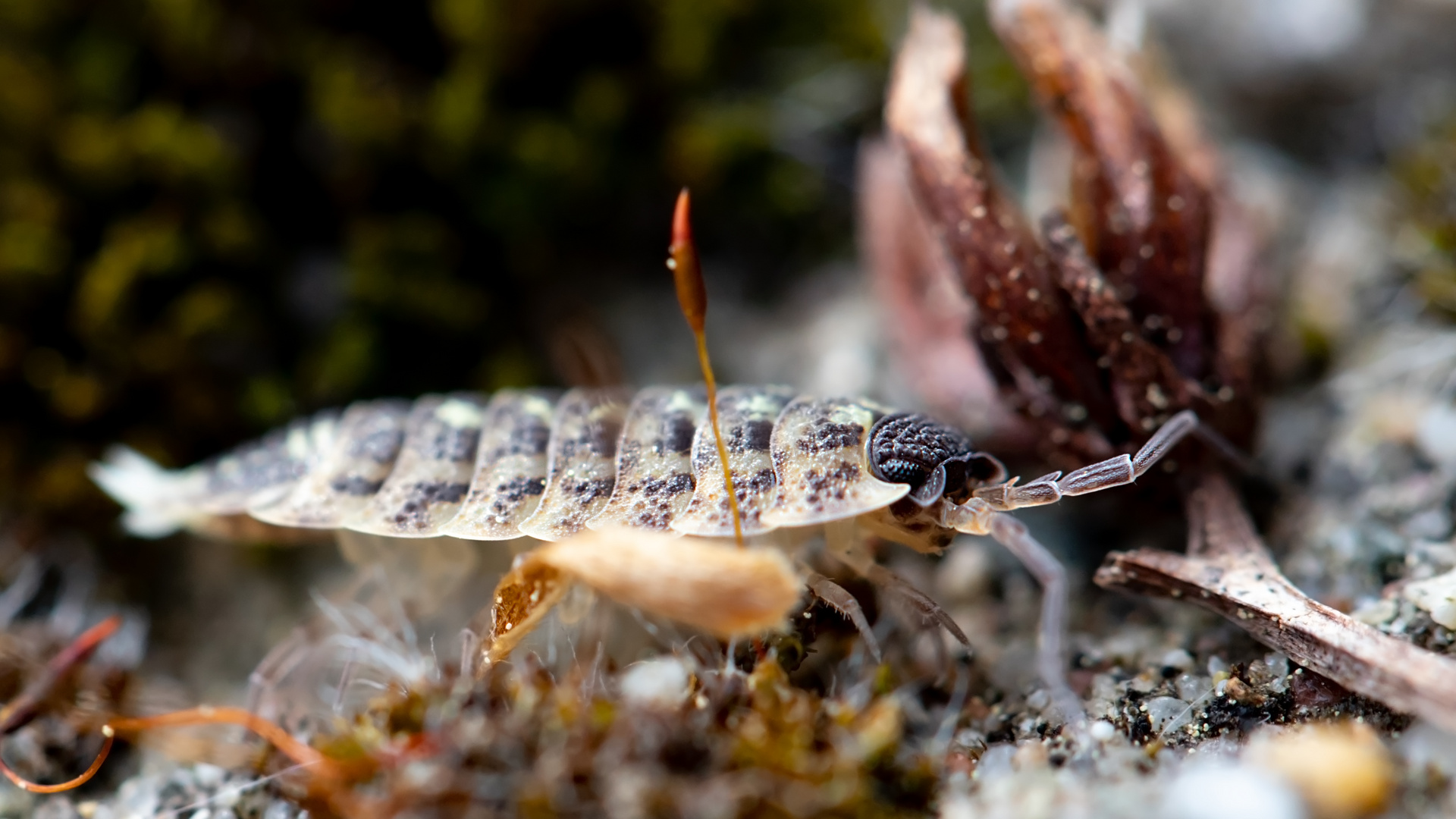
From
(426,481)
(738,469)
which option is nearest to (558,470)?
(426,481)

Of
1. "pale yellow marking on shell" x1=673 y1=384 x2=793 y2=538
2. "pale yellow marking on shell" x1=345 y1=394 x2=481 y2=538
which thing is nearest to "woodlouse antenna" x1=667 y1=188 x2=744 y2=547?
"pale yellow marking on shell" x1=673 y1=384 x2=793 y2=538

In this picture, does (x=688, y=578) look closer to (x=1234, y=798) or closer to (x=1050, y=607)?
(x=1050, y=607)

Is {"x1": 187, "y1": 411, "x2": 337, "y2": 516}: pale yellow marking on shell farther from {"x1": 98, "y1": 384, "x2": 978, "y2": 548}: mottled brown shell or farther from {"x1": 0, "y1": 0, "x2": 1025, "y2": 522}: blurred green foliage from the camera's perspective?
{"x1": 0, "y1": 0, "x2": 1025, "y2": 522}: blurred green foliage

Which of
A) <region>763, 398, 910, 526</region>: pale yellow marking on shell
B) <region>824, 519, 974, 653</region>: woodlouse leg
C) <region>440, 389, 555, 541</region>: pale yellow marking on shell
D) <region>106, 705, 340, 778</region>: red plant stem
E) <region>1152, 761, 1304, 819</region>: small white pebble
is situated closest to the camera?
<region>1152, 761, 1304, 819</region>: small white pebble

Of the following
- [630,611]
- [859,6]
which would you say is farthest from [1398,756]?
[859,6]

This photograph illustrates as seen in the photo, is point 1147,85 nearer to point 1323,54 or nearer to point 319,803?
point 1323,54

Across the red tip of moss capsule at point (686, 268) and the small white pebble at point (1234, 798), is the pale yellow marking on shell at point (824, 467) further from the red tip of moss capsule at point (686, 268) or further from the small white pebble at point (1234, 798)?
the small white pebble at point (1234, 798)
